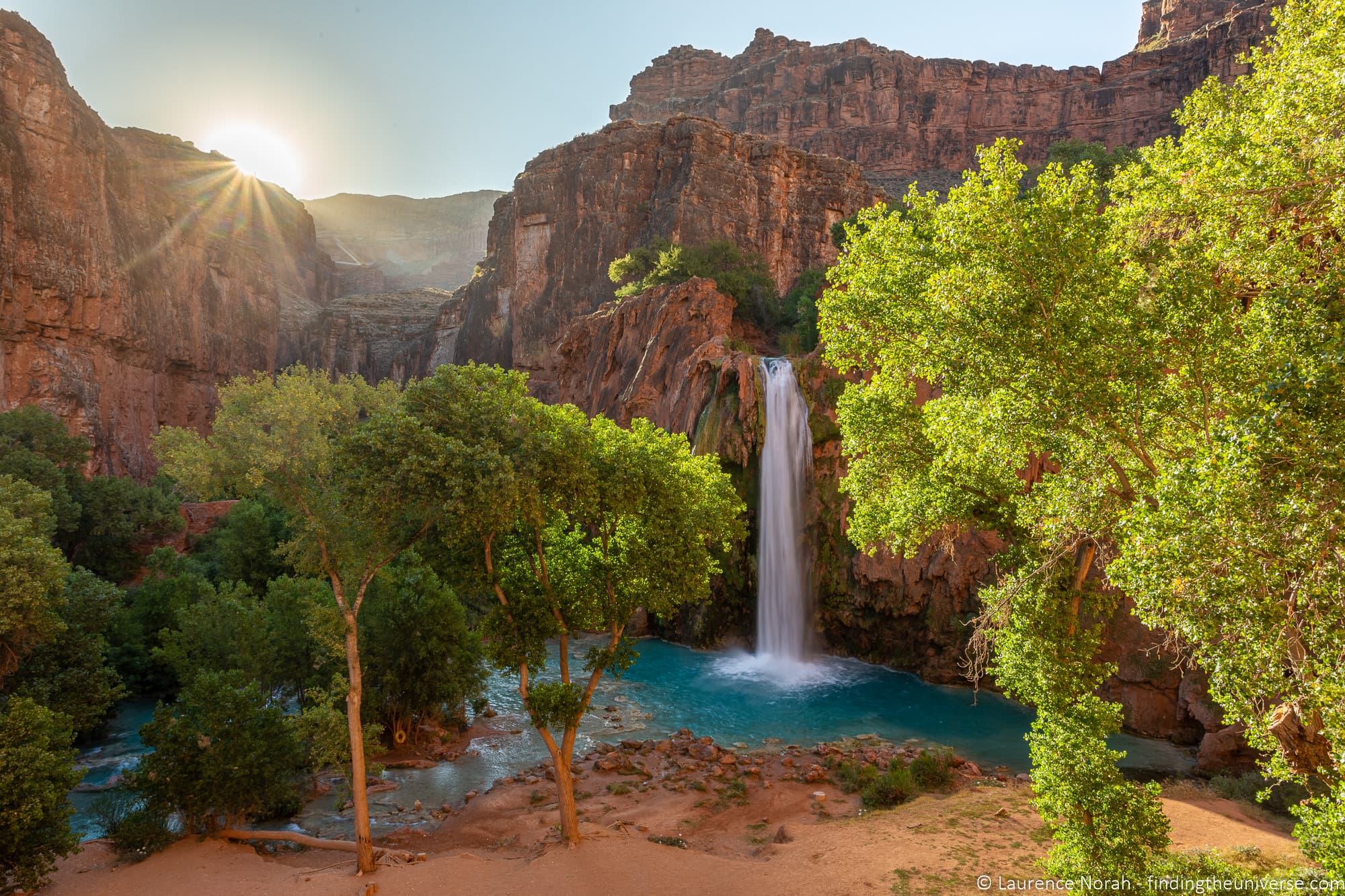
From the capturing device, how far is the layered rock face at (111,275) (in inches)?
1736

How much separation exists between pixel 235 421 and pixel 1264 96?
35724 millimetres

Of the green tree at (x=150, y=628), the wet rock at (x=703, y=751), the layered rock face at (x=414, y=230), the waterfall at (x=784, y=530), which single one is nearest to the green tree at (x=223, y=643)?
the green tree at (x=150, y=628)

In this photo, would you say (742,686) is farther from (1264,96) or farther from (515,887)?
(1264,96)

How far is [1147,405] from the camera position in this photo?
769 cm

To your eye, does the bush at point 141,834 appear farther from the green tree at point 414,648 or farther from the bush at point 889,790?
the bush at point 889,790

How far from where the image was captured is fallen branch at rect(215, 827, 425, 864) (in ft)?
37.9

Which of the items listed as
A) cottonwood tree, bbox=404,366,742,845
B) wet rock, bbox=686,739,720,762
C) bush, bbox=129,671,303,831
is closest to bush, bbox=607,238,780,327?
wet rock, bbox=686,739,720,762

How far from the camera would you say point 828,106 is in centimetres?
8644

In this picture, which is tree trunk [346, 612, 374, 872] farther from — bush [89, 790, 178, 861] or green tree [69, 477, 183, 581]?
green tree [69, 477, 183, 581]

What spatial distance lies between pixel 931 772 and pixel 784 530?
47.8 ft

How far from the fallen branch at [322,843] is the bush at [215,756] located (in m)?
0.36

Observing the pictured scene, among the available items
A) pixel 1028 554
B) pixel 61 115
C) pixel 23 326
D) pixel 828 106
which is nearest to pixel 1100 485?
pixel 1028 554

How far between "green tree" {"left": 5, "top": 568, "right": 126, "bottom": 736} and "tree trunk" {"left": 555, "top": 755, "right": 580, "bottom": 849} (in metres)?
11.3

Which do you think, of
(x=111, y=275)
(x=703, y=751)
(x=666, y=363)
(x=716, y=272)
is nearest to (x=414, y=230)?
(x=111, y=275)
